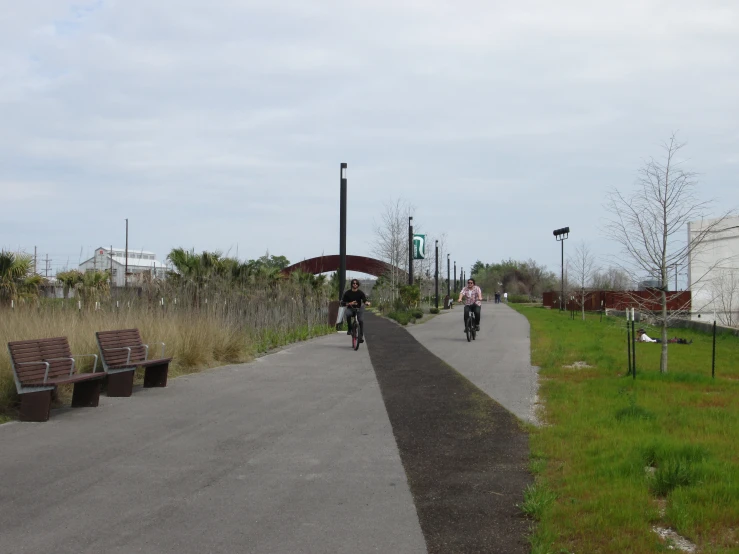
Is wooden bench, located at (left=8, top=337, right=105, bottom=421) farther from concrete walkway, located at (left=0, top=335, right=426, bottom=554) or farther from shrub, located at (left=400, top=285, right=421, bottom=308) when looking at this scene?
shrub, located at (left=400, top=285, right=421, bottom=308)

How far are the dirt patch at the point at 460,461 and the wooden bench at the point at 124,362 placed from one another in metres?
3.43

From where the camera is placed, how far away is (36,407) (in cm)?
841

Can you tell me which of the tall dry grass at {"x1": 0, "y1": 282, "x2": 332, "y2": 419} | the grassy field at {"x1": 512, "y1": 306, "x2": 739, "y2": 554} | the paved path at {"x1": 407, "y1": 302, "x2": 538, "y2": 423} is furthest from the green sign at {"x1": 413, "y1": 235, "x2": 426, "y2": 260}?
the grassy field at {"x1": 512, "y1": 306, "x2": 739, "y2": 554}

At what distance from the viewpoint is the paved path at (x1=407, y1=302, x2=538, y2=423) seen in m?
10.4

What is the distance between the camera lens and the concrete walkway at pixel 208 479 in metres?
4.75

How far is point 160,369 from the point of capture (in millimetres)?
11453

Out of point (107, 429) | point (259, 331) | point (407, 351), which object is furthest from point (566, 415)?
point (259, 331)

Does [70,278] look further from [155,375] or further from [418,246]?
[418,246]

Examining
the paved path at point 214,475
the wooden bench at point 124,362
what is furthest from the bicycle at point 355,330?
the wooden bench at point 124,362

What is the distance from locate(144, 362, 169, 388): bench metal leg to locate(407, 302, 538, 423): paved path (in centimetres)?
481

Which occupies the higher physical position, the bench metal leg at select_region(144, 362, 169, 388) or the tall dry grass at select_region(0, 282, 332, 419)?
the tall dry grass at select_region(0, 282, 332, 419)

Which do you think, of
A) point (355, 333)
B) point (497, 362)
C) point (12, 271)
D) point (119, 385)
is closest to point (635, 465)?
point (119, 385)

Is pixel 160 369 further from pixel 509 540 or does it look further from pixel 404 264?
pixel 404 264

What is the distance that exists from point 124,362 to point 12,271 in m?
10.0
